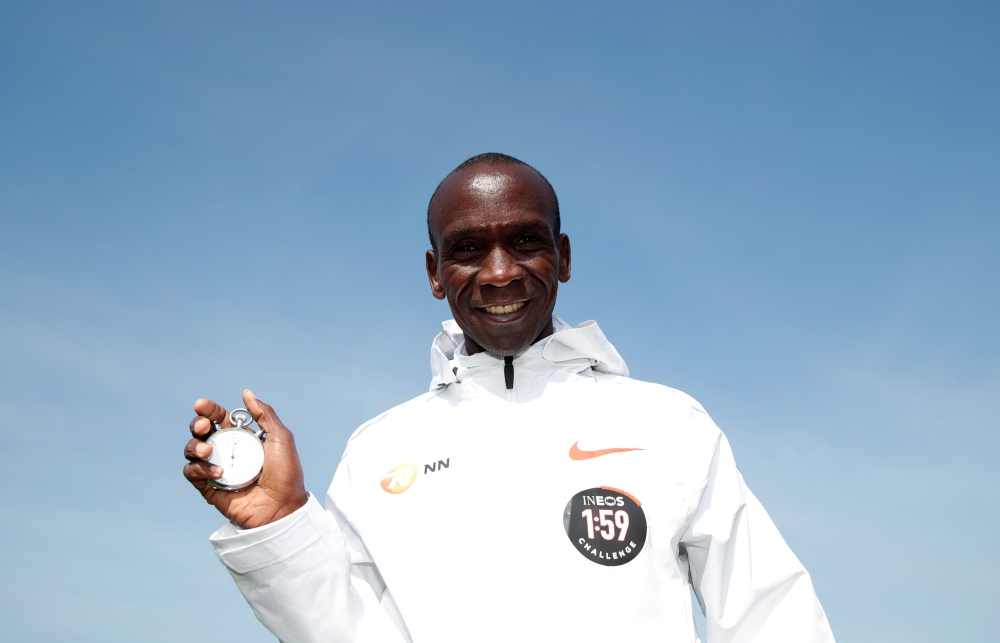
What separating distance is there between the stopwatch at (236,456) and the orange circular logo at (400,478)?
2.57 feet

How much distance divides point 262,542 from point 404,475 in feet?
2.89

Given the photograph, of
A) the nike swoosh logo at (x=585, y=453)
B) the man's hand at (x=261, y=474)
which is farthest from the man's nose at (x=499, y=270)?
the man's hand at (x=261, y=474)

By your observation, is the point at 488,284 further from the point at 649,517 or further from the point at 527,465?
the point at 649,517

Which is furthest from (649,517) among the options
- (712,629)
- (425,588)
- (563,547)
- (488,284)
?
(488,284)

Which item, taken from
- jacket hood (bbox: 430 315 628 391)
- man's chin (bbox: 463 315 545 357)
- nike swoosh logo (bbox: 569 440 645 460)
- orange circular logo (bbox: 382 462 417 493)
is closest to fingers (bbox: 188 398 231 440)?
orange circular logo (bbox: 382 462 417 493)

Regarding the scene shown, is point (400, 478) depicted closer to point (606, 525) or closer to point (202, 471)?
point (202, 471)

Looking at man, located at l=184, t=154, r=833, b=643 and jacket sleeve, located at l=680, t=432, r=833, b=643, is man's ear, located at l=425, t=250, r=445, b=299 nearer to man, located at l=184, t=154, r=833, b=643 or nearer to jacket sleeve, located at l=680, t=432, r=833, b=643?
man, located at l=184, t=154, r=833, b=643

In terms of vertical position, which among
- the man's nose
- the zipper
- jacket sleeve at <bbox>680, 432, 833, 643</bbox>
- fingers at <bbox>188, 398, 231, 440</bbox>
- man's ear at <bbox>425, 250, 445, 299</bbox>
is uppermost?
man's ear at <bbox>425, 250, 445, 299</bbox>

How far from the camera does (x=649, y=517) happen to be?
4.01 metres

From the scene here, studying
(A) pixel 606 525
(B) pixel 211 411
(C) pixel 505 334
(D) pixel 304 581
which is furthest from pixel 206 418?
(A) pixel 606 525

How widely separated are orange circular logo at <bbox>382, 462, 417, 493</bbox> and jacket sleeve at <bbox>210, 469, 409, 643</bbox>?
371 mm

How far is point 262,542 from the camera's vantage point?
391 centimetres

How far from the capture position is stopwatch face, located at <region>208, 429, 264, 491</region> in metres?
3.89

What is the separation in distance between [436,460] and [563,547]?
3.04 ft
